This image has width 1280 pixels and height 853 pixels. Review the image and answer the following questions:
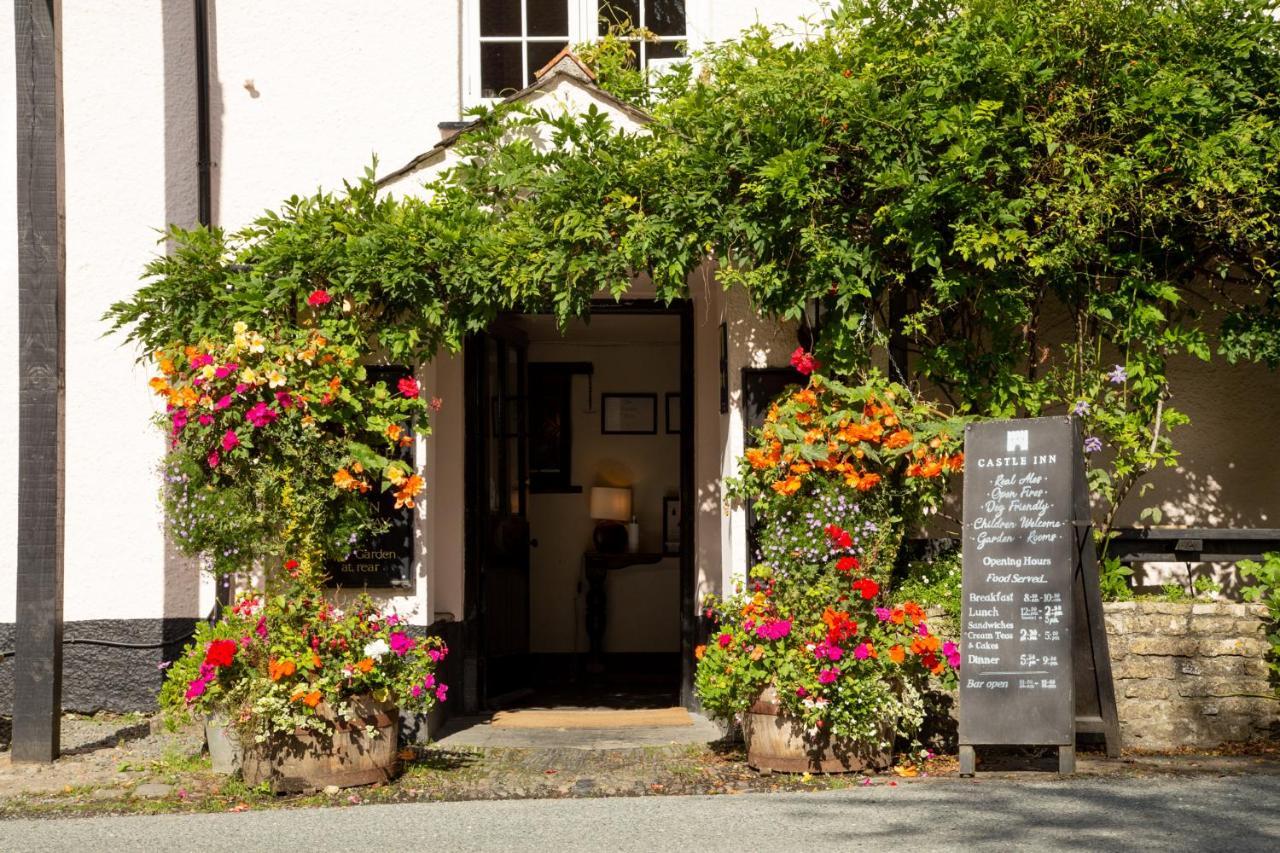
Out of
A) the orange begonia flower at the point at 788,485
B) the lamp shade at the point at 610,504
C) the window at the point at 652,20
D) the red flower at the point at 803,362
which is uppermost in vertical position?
the window at the point at 652,20

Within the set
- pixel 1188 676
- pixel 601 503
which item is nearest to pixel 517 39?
pixel 601 503

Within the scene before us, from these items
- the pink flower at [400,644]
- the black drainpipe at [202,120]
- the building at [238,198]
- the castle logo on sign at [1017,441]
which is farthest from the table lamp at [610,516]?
the castle logo on sign at [1017,441]

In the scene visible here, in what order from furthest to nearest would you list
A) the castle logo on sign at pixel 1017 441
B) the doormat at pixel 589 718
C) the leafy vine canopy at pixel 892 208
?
1. the doormat at pixel 589 718
2. the leafy vine canopy at pixel 892 208
3. the castle logo on sign at pixel 1017 441

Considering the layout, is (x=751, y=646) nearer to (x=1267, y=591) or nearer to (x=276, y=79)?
(x=1267, y=591)

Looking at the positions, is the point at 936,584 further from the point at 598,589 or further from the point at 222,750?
the point at 598,589

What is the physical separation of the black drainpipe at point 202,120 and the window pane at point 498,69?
5.84 ft

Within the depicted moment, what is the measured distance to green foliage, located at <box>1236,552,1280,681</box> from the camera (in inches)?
294

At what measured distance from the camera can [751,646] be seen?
281 inches

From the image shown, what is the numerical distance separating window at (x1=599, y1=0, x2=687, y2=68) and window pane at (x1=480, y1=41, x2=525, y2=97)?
2.04ft

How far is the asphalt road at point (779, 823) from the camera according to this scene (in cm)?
580

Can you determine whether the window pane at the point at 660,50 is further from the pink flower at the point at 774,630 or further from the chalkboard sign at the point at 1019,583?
the pink flower at the point at 774,630

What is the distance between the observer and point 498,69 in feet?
30.7

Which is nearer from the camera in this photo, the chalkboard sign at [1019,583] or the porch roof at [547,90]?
the chalkboard sign at [1019,583]

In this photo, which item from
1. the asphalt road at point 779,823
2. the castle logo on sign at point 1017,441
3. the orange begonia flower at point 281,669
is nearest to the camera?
the asphalt road at point 779,823
